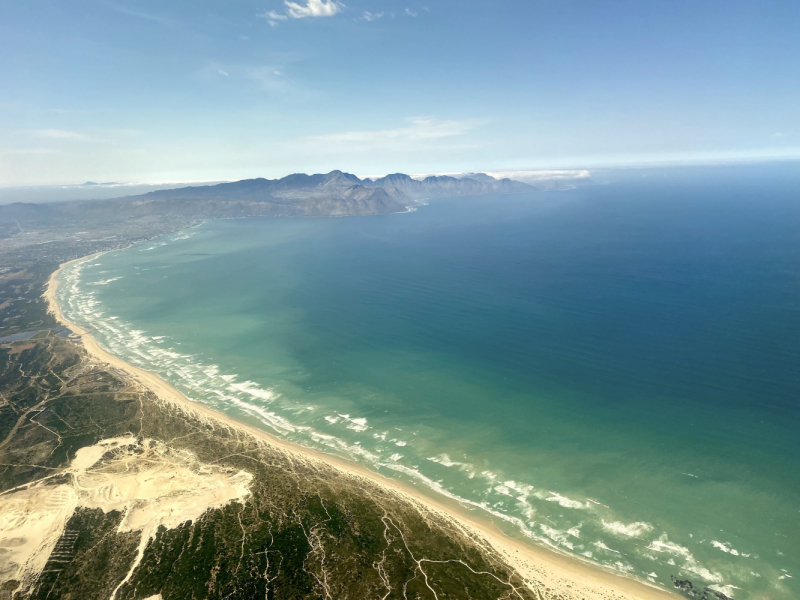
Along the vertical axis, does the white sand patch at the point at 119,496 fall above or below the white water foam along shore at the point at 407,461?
above

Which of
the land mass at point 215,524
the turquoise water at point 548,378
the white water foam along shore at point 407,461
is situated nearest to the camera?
the land mass at point 215,524

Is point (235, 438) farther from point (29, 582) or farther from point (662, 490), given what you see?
point (662, 490)

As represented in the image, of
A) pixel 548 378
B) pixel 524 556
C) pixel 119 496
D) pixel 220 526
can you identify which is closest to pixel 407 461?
pixel 524 556

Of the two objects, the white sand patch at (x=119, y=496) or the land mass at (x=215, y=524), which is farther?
the white sand patch at (x=119, y=496)

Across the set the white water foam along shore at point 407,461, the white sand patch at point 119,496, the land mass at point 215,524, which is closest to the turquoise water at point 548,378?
the white water foam along shore at point 407,461

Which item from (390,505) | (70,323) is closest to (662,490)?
(390,505)

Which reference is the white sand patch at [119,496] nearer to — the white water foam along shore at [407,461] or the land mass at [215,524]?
the land mass at [215,524]
